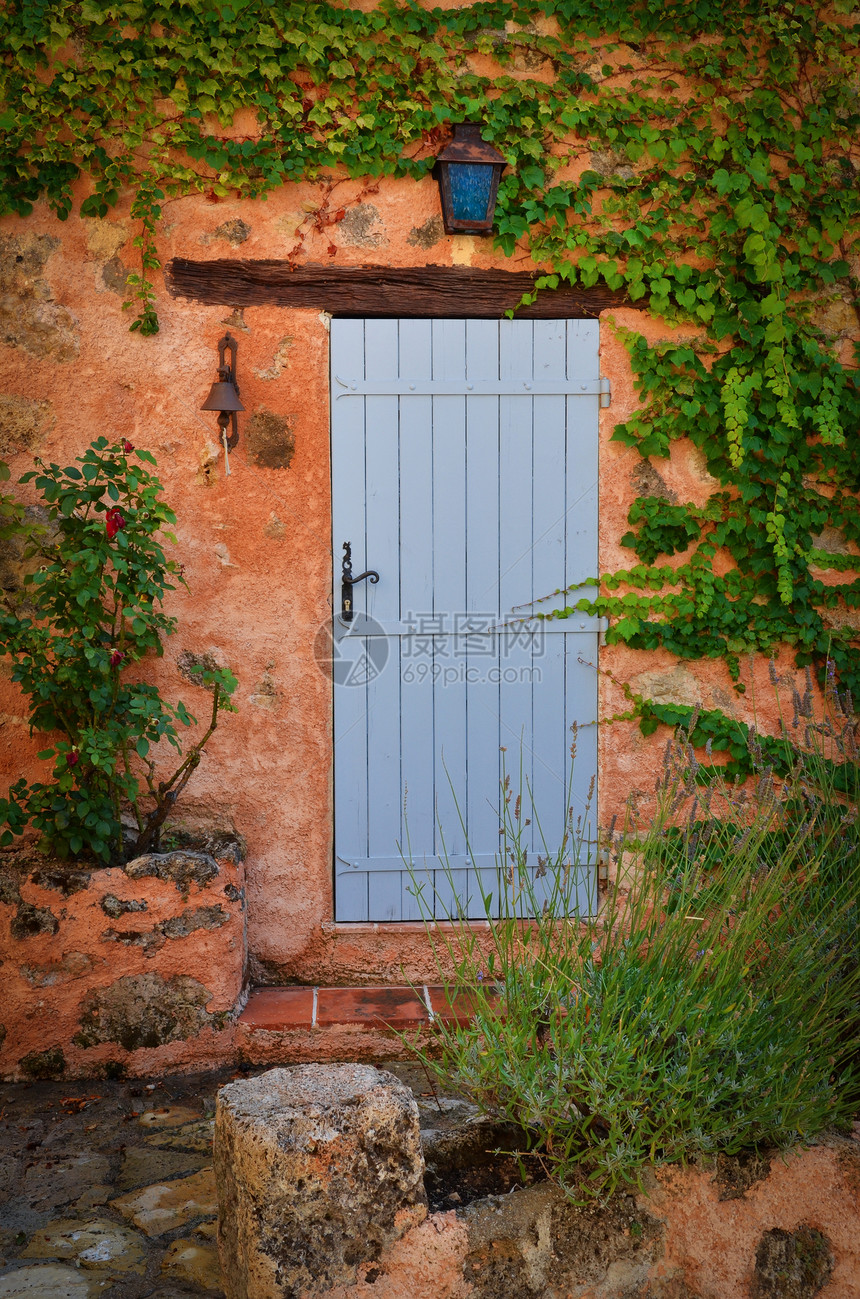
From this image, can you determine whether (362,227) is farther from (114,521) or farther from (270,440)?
(114,521)

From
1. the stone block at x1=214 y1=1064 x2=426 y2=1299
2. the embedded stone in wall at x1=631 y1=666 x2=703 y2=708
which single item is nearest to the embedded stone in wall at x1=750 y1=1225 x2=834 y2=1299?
the stone block at x1=214 y1=1064 x2=426 y2=1299

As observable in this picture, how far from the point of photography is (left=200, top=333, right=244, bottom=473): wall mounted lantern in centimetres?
332

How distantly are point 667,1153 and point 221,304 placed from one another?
293 cm

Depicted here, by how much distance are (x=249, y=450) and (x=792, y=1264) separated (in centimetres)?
279

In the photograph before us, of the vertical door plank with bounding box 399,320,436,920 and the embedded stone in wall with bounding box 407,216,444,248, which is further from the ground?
the embedded stone in wall with bounding box 407,216,444,248

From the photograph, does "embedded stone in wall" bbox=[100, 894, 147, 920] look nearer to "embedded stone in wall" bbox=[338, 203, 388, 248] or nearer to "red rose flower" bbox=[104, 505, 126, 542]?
"red rose flower" bbox=[104, 505, 126, 542]

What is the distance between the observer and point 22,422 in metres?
3.39

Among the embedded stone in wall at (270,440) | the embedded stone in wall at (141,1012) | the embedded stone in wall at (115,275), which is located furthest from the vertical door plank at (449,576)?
the embedded stone in wall at (115,275)

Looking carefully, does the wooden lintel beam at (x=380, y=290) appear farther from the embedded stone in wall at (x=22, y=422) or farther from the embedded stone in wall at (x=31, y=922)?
the embedded stone in wall at (x=31, y=922)

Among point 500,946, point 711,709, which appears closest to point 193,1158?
point 500,946

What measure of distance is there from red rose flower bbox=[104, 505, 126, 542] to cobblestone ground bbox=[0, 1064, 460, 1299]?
5.47 feet

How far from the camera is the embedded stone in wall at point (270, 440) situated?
347cm

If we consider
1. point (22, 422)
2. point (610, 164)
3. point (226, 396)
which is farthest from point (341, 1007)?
point (610, 164)

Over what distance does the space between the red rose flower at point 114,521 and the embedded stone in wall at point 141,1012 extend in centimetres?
135
